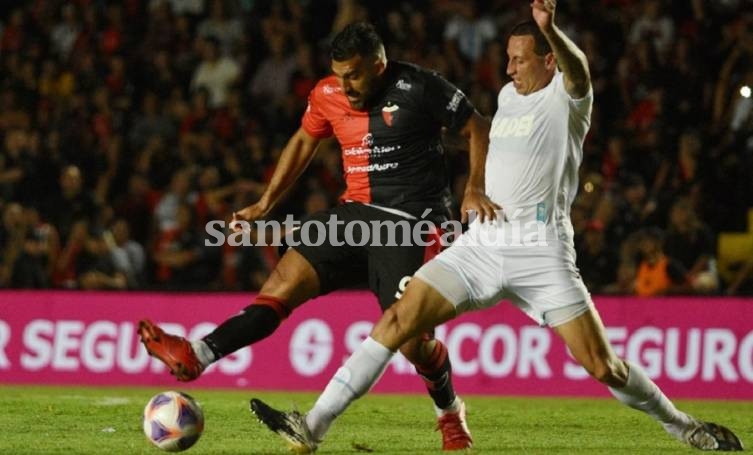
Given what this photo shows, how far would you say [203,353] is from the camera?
8266 mm

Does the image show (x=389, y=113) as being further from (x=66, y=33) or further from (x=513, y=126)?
(x=66, y=33)

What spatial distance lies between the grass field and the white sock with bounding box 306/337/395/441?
2.33 ft

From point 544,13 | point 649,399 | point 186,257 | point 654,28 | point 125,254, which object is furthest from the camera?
point 654,28

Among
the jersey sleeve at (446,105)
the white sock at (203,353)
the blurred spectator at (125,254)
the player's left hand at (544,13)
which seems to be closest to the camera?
the player's left hand at (544,13)

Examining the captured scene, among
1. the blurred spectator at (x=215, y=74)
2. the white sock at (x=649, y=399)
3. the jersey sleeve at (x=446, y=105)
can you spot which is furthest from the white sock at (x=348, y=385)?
the blurred spectator at (x=215, y=74)

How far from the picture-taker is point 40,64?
65.0 ft

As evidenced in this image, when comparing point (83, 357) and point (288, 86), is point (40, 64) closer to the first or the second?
point (288, 86)

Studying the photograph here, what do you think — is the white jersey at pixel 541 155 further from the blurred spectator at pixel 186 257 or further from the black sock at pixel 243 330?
the blurred spectator at pixel 186 257

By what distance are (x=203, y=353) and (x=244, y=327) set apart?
371mm

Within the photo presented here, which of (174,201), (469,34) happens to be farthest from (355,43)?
(469,34)

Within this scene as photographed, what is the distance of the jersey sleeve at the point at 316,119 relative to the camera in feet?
30.1

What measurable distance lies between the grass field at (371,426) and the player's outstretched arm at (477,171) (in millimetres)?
1530

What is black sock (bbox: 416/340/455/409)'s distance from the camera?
8797 mm

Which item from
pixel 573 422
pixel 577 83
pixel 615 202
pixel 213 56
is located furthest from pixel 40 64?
pixel 577 83
